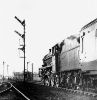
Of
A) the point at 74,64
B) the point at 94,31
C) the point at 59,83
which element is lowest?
the point at 59,83

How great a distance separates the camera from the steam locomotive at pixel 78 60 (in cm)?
1312

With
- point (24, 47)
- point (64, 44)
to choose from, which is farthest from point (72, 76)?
point (24, 47)

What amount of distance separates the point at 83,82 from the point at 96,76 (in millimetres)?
3207

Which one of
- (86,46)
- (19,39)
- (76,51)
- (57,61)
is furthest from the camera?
(19,39)

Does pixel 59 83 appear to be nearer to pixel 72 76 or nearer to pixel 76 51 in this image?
pixel 72 76

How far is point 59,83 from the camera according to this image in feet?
81.6

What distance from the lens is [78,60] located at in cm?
1758

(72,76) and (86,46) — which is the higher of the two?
(86,46)

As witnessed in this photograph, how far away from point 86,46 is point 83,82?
3.29 meters

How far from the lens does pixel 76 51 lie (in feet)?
59.8

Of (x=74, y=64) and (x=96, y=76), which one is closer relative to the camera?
(x=96, y=76)

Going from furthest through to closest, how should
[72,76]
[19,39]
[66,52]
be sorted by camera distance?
[19,39] → [66,52] → [72,76]

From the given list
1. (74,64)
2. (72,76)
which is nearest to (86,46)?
(74,64)

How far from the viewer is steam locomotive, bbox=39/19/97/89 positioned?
43.0 ft
